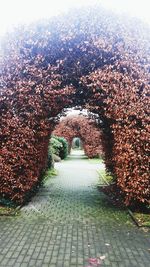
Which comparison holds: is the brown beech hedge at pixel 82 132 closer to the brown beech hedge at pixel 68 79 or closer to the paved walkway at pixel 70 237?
the paved walkway at pixel 70 237

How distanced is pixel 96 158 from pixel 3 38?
34554mm

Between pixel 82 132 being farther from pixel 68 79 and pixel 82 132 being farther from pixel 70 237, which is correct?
pixel 70 237

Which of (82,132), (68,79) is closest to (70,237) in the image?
(68,79)

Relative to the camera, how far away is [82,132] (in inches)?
1805

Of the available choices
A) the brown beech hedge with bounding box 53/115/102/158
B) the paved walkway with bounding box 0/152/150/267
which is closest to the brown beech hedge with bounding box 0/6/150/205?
the paved walkway with bounding box 0/152/150/267

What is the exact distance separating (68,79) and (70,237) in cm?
547

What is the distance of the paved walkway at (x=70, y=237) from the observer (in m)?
6.96

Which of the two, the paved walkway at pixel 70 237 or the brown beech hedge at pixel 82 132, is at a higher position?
the brown beech hedge at pixel 82 132

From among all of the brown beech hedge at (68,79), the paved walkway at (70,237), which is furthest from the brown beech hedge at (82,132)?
the brown beech hedge at (68,79)

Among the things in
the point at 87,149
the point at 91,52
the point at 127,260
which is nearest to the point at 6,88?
the point at 91,52

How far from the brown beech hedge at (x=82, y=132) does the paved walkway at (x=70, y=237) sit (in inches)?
1228

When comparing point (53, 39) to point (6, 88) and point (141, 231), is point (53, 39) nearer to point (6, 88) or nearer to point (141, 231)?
point (6, 88)

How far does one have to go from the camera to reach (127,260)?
275 inches

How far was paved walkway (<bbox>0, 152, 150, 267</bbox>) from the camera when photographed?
6.96 m
